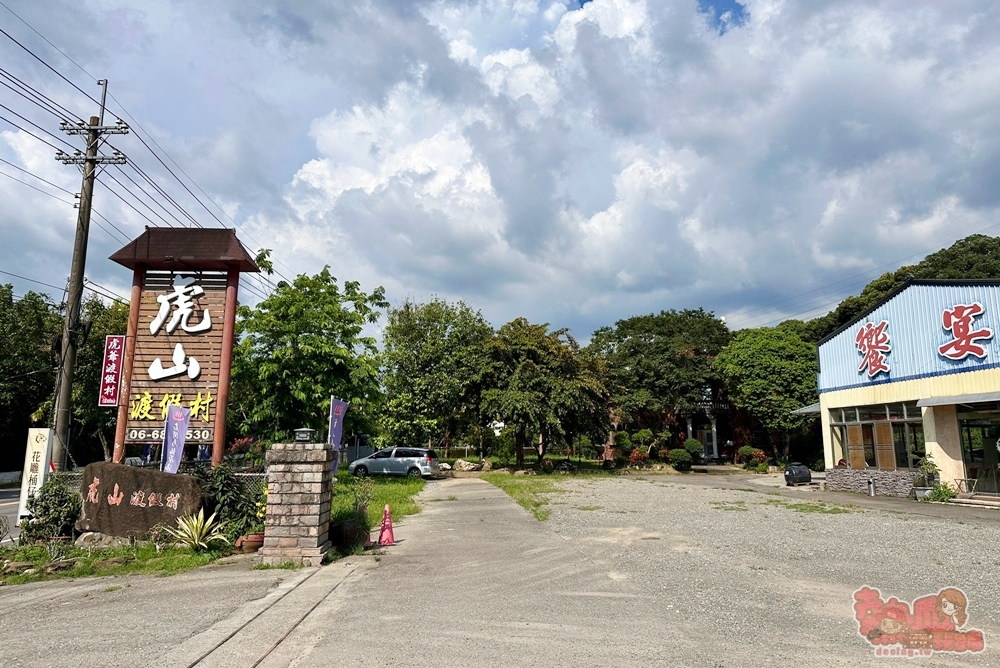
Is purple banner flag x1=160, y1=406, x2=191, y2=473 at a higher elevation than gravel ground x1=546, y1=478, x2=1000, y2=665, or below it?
higher

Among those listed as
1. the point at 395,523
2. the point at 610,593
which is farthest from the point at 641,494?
the point at 610,593

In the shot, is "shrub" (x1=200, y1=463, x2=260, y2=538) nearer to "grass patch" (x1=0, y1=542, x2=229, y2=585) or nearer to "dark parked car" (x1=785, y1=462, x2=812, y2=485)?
"grass patch" (x1=0, y1=542, x2=229, y2=585)

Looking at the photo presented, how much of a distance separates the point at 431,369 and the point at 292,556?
23957 mm

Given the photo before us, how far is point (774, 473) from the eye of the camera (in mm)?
33062

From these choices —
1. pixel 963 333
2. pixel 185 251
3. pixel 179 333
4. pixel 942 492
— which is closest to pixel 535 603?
pixel 179 333

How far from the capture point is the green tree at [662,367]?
36.5 metres

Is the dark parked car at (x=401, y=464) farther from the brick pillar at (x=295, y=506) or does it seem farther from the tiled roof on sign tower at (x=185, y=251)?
the brick pillar at (x=295, y=506)

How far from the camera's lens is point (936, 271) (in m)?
38.3

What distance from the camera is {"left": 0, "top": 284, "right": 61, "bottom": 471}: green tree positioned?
2483 cm

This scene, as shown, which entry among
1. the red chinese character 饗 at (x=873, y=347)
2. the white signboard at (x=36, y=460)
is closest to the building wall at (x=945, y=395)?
the red chinese character 饗 at (x=873, y=347)

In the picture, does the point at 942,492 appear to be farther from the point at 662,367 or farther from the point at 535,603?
the point at 662,367

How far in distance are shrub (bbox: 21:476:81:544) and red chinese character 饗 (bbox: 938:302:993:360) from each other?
21.9 metres

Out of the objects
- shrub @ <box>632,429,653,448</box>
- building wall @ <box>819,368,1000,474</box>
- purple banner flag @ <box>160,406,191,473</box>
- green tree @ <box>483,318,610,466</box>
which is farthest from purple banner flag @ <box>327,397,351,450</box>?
shrub @ <box>632,429,653,448</box>

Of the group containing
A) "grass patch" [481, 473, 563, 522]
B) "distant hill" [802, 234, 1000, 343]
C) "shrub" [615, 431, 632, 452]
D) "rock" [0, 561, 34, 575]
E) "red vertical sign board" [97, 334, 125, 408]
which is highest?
"distant hill" [802, 234, 1000, 343]
